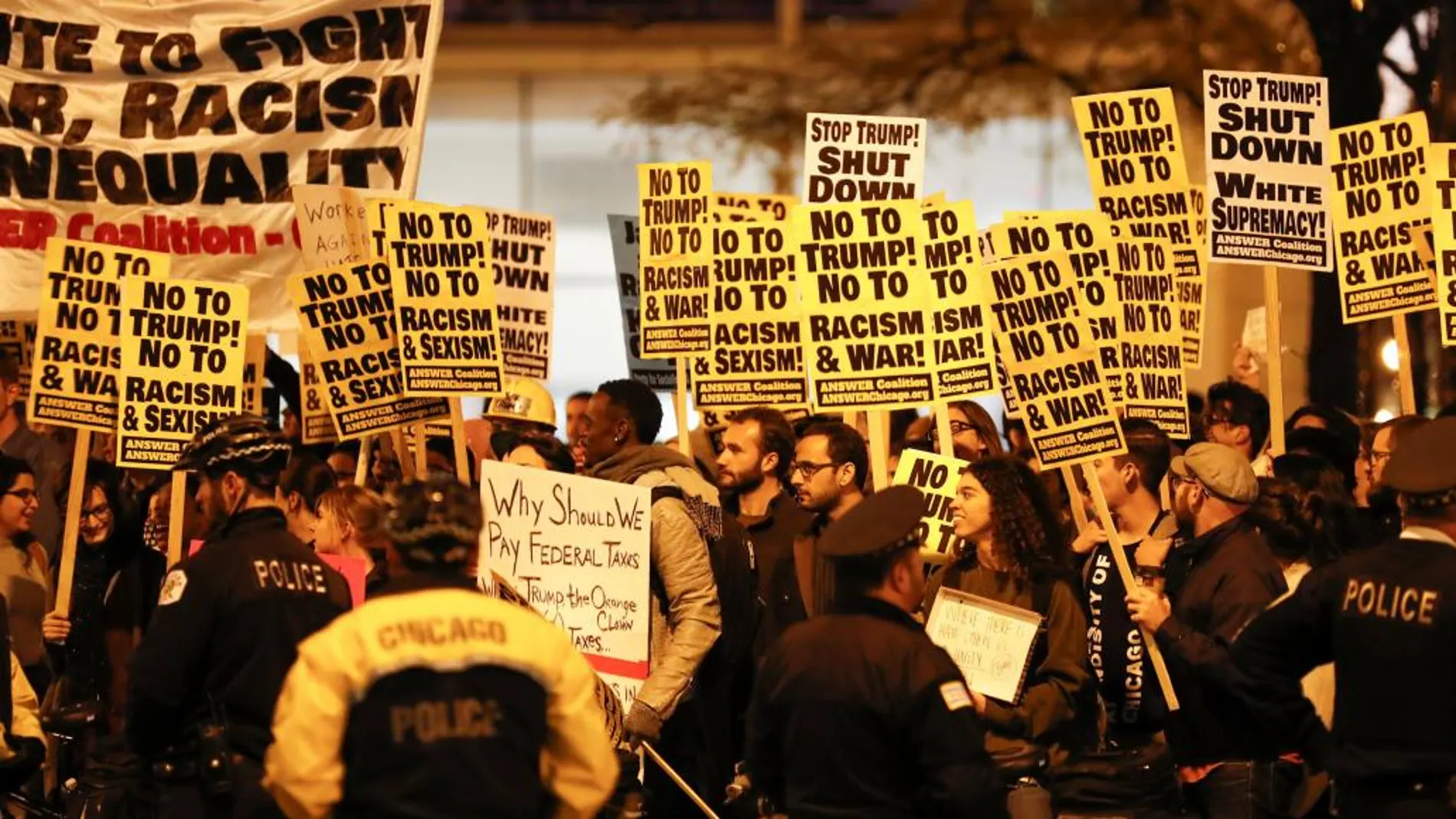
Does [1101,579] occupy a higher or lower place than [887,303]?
lower

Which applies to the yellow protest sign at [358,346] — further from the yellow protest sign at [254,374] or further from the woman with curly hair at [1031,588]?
the woman with curly hair at [1031,588]

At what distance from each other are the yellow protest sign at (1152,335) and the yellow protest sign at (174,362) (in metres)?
4.31

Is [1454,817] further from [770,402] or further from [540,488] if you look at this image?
[770,402]

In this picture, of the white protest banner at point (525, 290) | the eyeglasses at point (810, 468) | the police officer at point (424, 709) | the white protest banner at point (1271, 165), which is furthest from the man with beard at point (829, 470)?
the police officer at point (424, 709)

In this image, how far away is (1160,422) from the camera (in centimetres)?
1260

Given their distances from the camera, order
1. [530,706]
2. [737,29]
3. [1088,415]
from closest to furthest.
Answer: [530,706] → [1088,415] → [737,29]

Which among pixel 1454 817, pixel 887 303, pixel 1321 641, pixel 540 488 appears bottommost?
pixel 1454 817

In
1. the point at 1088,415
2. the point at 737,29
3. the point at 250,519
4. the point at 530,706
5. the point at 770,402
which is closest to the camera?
the point at 530,706

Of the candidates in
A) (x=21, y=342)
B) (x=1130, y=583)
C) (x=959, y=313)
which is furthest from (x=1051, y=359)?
(x=21, y=342)

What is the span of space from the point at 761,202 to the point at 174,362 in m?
4.28

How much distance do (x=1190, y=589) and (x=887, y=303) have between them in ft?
7.55

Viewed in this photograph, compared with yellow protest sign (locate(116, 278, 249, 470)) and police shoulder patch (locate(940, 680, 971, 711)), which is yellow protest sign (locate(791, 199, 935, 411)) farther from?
police shoulder patch (locate(940, 680, 971, 711))

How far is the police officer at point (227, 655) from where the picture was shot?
8133 mm

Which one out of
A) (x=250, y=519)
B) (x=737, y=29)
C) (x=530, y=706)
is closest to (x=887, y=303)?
(x=250, y=519)
